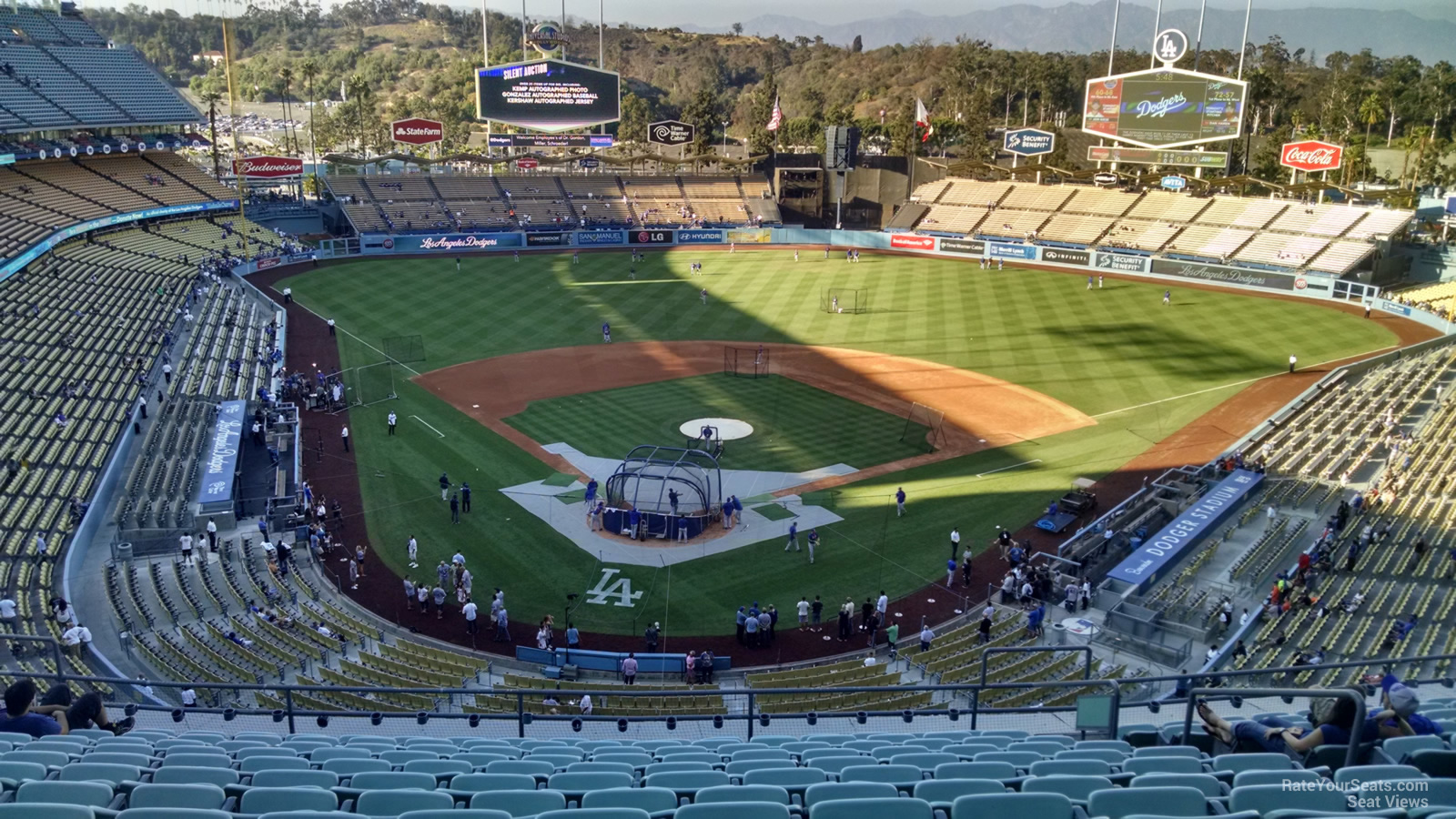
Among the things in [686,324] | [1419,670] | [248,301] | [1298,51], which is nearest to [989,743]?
[1419,670]

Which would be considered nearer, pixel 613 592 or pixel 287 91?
pixel 613 592

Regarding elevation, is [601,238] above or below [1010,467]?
above

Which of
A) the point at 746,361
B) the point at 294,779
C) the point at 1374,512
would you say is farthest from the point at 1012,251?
the point at 294,779

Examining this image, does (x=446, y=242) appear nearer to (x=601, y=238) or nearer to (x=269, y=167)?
(x=601, y=238)

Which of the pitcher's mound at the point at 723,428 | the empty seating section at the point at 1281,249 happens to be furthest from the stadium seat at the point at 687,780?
the empty seating section at the point at 1281,249

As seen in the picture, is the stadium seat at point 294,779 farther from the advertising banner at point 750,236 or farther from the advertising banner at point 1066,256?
the advertising banner at point 750,236
